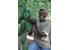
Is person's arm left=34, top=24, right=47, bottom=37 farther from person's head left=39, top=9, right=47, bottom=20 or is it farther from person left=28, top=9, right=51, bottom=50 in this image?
person's head left=39, top=9, right=47, bottom=20

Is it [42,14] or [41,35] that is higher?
[42,14]

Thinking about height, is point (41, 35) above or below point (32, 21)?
below

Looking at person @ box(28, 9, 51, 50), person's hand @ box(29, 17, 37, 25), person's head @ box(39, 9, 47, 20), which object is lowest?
person @ box(28, 9, 51, 50)

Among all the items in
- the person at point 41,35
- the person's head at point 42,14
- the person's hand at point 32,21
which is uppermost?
the person's head at point 42,14

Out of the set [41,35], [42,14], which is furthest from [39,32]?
[42,14]

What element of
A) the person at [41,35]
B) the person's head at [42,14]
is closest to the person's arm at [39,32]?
the person at [41,35]

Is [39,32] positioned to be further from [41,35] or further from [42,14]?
[42,14]

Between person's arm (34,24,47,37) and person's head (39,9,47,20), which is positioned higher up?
person's head (39,9,47,20)

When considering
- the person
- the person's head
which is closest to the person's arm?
the person

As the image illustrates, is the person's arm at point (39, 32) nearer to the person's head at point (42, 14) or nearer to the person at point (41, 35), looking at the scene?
the person at point (41, 35)

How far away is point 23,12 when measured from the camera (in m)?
1.66

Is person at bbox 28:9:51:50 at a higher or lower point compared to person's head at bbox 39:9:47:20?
lower
